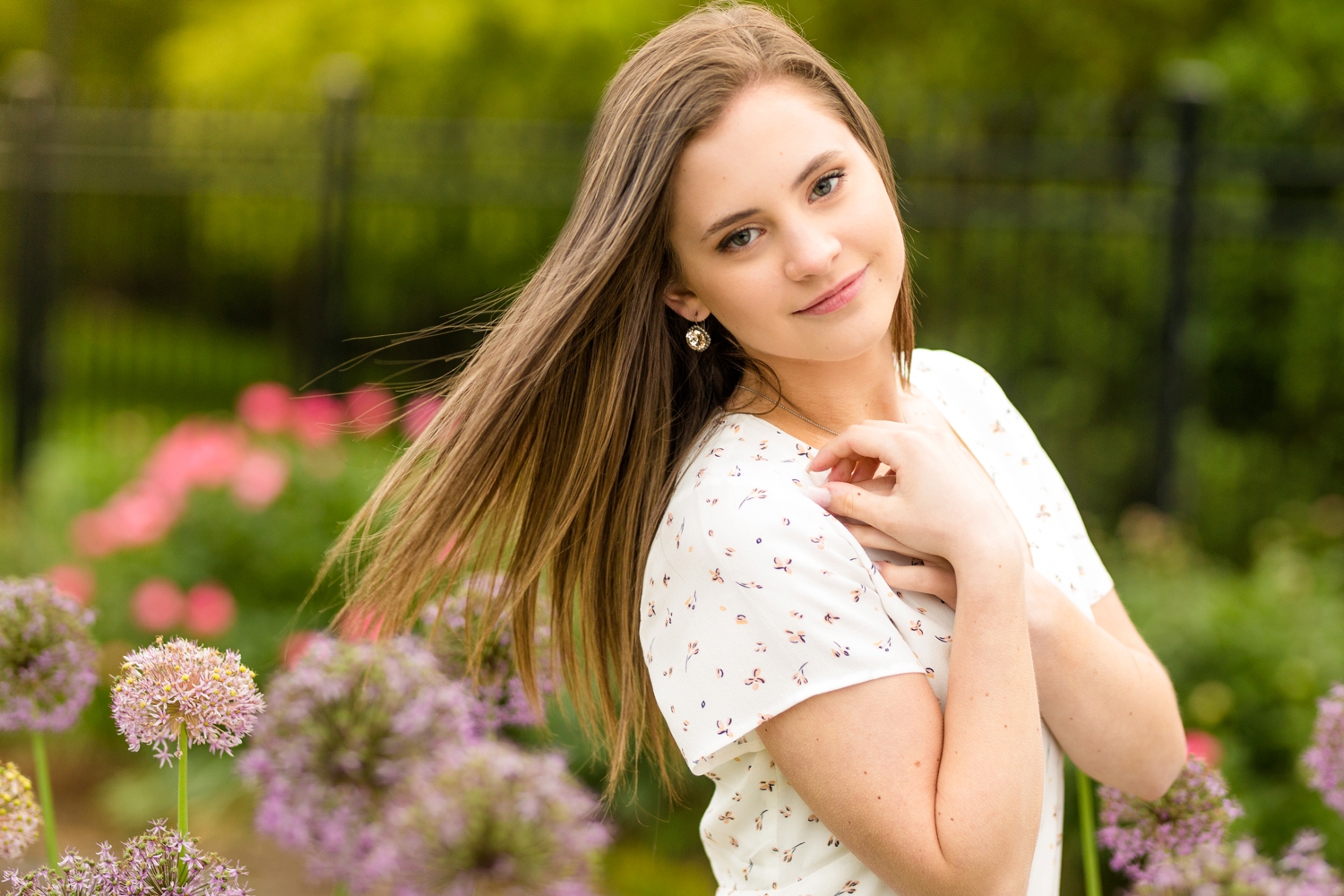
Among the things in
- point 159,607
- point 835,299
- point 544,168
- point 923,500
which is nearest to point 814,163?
point 835,299

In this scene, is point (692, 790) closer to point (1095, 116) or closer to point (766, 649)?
point (766, 649)

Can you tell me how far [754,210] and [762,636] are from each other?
1.56 ft

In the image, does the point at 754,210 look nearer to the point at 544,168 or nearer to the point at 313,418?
the point at 313,418

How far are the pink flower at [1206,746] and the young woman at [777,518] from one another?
142 cm

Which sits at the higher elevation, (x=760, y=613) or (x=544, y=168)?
(x=544, y=168)

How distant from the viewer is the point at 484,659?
150cm

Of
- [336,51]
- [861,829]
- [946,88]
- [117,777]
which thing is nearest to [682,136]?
[861,829]

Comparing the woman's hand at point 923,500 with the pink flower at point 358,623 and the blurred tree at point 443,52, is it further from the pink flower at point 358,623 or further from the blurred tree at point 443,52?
the blurred tree at point 443,52

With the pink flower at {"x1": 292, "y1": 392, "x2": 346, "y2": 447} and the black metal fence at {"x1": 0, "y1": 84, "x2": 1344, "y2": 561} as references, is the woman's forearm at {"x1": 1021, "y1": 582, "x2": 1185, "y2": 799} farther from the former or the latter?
the black metal fence at {"x1": 0, "y1": 84, "x2": 1344, "y2": 561}

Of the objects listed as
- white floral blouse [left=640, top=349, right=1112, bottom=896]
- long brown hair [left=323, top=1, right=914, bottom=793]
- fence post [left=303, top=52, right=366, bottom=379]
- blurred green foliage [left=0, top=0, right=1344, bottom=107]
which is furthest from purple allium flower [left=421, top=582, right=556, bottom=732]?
blurred green foliage [left=0, top=0, right=1344, bottom=107]

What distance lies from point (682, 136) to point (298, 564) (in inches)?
134

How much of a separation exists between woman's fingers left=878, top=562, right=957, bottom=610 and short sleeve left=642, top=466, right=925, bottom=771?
0.05 feet

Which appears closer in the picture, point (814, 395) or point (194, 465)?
point (814, 395)

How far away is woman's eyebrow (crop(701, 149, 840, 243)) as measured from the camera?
57.2 inches
